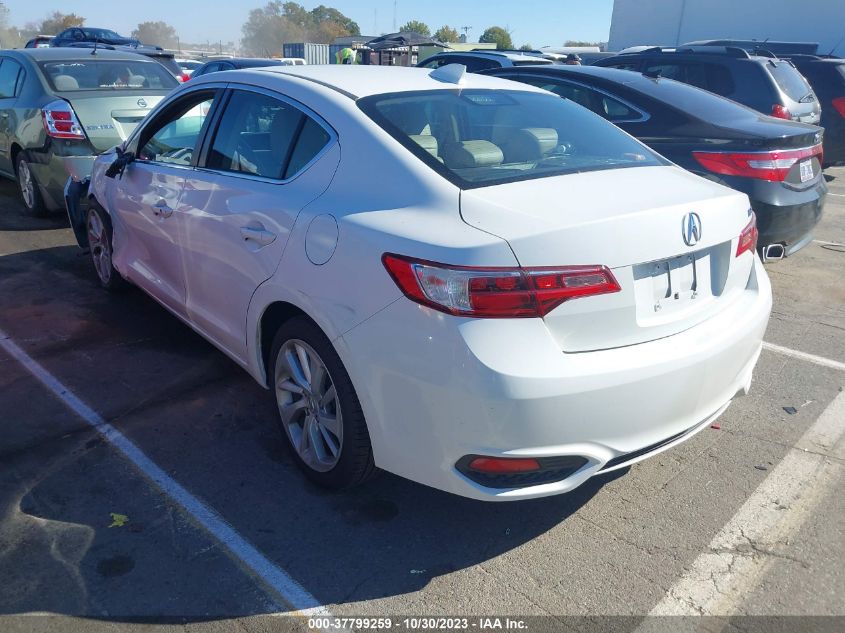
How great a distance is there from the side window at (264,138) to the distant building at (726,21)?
3235 centimetres

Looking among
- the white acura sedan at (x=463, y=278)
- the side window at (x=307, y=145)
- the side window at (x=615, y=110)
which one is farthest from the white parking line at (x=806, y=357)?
the side window at (x=307, y=145)

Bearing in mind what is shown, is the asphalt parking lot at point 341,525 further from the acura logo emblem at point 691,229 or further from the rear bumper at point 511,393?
the acura logo emblem at point 691,229

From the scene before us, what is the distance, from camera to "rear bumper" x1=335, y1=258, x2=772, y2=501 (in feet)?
Answer: 7.45

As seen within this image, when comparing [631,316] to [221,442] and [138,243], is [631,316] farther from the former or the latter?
[138,243]

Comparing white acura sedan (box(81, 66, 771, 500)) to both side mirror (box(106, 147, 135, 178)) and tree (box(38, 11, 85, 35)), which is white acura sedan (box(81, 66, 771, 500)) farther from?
tree (box(38, 11, 85, 35))

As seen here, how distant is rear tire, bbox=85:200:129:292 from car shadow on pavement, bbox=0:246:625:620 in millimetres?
1158

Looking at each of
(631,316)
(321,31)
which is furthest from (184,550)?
(321,31)

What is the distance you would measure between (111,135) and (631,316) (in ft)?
20.6

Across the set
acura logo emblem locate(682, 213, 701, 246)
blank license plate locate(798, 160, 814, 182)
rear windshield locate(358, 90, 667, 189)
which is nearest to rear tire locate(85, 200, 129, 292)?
rear windshield locate(358, 90, 667, 189)

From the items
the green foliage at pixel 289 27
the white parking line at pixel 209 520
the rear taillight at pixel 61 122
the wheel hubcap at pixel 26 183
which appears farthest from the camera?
the green foliage at pixel 289 27

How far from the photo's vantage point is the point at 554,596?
2.51 m

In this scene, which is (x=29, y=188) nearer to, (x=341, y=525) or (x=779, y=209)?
(x=341, y=525)

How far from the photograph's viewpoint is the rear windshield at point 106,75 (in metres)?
7.38

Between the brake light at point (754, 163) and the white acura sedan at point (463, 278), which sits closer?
the white acura sedan at point (463, 278)
